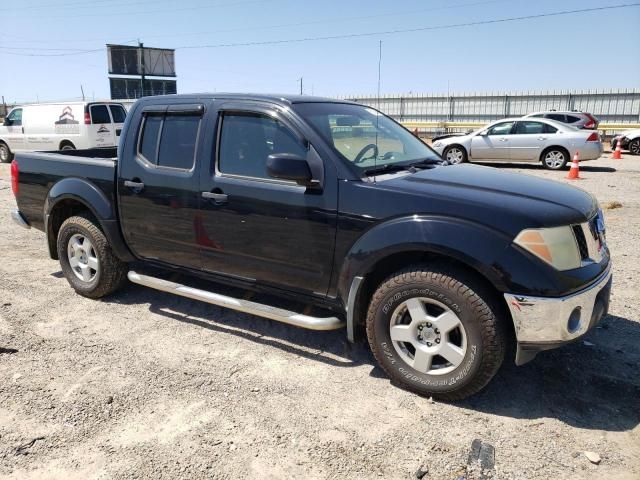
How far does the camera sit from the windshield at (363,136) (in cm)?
359

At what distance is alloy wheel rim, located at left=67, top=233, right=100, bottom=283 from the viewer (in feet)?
15.8

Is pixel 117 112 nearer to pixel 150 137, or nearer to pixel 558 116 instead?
pixel 150 137

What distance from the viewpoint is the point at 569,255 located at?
9.64 feet

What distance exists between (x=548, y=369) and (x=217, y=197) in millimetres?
2626

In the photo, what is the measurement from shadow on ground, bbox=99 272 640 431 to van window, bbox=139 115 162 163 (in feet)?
4.60

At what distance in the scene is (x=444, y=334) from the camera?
10.1 feet

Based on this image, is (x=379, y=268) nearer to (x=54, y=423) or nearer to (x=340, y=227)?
(x=340, y=227)

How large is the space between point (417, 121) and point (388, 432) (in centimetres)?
3061

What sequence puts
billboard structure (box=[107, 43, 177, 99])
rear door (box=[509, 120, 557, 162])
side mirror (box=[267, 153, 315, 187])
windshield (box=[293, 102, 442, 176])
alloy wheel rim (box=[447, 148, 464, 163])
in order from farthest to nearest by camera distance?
billboard structure (box=[107, 43, 177, 99]) → alloy wheel rim (box=[447, 148, 464, 163]) → rear door (box=[509, 120, 557, 162]) → windshield (box=[293, 102, 442, 176]) → side mirror (box=[267, 153, 315, 187])

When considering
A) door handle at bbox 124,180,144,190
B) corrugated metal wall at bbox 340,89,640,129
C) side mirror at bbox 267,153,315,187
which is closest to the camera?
side mirror at bbox 267,153,315,187

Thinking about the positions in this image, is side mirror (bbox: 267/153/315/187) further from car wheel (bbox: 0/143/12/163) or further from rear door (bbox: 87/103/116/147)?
car wheel (bbox: 0/143/12/163)

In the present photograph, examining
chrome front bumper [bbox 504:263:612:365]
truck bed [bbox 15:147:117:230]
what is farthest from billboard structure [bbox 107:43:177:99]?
chrome front bumper [bbox 504:263:612:365]

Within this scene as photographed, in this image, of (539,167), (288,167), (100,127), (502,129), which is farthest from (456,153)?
(288,167)

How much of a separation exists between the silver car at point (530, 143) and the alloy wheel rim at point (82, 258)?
1300 cm
